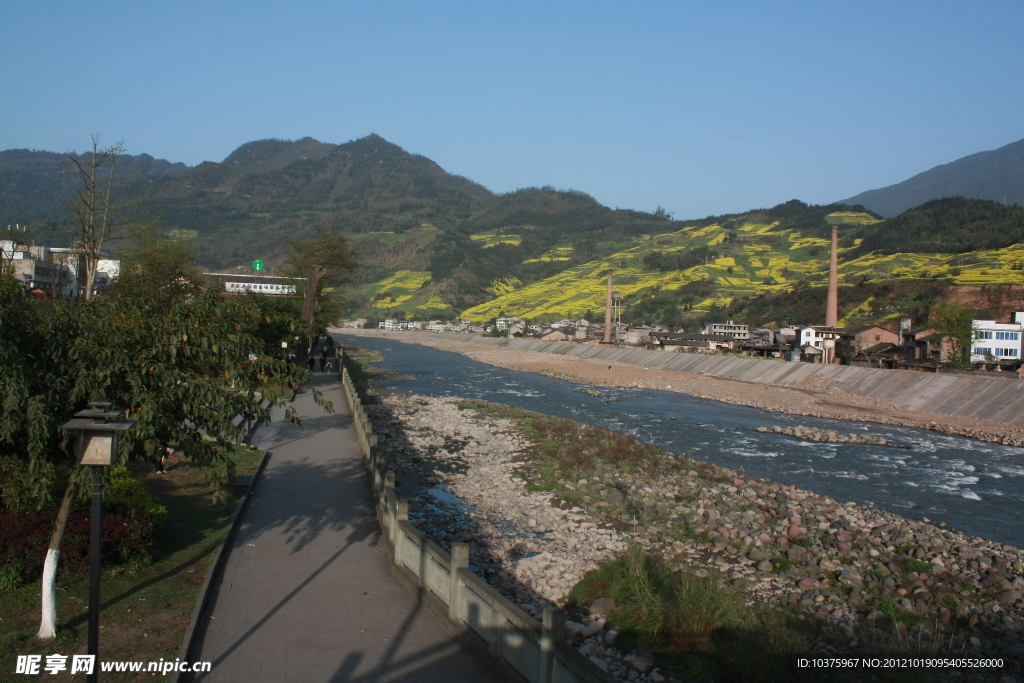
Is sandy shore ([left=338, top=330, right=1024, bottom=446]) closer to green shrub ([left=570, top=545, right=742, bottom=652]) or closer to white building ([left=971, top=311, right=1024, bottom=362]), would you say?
white building ([left=971, top=311, right=1024, bottom=362])

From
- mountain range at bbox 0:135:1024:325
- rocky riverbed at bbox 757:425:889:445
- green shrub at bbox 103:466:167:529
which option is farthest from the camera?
mountain range at bbox 0:135:1024:325

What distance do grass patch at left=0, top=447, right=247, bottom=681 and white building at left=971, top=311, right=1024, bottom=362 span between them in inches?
2239

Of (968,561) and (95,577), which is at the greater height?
(95,577)

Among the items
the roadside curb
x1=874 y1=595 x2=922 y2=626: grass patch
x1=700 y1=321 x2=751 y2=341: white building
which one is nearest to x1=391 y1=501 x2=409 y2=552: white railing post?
the roadside curb

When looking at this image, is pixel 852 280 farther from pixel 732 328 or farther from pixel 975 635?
pixel 975 635

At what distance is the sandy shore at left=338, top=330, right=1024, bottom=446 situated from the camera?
3005 cm

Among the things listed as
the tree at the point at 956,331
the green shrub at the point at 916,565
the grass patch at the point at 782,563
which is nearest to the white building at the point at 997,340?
the tree at the point at 956,331

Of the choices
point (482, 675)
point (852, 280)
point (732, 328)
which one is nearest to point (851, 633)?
point (482, 675)

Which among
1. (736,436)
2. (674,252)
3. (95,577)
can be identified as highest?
(674,252)

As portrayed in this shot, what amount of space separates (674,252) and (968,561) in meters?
154

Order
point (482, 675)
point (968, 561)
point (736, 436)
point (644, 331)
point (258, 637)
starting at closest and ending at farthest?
point (482, 675)
point (258, 637)
point (968, 561)
point (736, 436)
point (644, 331)

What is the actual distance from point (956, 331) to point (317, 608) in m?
54.5

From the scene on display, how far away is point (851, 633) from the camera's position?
30.6ft

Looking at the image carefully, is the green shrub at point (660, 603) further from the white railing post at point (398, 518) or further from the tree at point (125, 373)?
the tree at point (125, 373)
